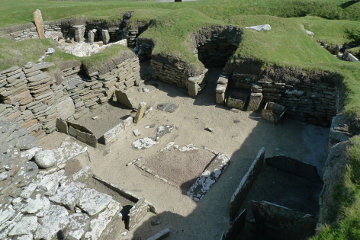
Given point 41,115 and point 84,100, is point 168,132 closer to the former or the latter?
point 84,100

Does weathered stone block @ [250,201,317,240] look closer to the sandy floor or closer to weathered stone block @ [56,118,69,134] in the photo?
the sandy floor

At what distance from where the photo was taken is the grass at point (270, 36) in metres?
5.64

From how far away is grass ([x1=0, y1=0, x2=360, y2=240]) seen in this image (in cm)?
564

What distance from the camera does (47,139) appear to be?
11.2 meters

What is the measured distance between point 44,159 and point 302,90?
9.76m

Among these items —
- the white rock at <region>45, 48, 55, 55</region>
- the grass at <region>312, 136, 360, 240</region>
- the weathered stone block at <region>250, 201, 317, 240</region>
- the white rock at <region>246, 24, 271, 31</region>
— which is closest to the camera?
the grass at <region>312, 136, 360, 240</region>

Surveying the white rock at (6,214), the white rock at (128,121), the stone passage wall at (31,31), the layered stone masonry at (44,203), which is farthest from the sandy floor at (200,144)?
the stone passage wall at (31,31)

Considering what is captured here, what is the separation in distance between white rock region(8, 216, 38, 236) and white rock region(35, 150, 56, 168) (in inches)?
62.6

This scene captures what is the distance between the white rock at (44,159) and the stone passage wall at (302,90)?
8.49 meters

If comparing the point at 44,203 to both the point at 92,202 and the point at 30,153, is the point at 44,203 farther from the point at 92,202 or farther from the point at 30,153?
the point at 30,153

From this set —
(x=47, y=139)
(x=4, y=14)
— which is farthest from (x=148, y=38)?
(x=4, y=14)

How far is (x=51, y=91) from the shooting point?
36.6ft

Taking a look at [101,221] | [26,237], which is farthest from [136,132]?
[26,237]

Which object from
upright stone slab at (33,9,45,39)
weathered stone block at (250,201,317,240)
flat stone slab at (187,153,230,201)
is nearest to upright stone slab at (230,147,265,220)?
weathered stone block at (250,201,317,240)
